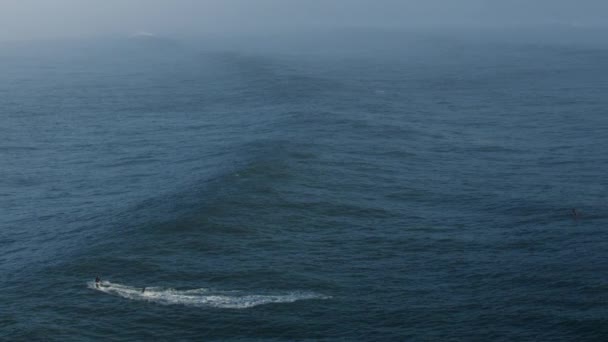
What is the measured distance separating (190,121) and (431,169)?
7745 cm

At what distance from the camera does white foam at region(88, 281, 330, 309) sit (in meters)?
89.8

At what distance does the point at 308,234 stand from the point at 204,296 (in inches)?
1022

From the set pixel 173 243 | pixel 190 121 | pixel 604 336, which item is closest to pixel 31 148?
pixel 190 121

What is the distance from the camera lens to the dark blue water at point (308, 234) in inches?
3383

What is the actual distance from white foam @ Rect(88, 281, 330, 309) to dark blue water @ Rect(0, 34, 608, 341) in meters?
0.32

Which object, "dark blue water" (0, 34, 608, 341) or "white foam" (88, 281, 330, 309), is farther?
"white foam" (88, 281, 330, 309)

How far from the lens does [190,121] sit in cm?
19800

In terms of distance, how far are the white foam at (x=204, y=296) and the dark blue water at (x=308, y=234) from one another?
12.6 inches

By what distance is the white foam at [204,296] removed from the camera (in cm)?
8981

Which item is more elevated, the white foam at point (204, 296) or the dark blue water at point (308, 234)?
the dark blue water at point (308, 234)

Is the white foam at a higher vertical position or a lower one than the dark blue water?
lower

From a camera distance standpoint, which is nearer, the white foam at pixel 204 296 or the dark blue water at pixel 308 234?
the dark blue water at pixel 308 234

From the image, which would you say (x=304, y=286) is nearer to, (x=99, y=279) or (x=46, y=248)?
(x=99, y=279)

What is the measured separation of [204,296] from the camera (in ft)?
302
